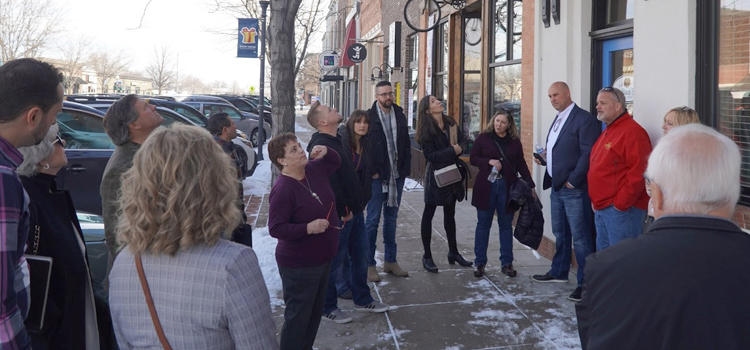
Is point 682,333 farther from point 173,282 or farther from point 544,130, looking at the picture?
point 544,130

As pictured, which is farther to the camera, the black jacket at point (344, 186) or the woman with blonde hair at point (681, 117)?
the black jacket at point (344, 186)

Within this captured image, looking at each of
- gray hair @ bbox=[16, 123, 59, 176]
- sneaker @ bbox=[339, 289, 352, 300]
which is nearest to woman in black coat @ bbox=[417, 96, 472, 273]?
sneaker @ bbox=[339, 289, 352, 300]

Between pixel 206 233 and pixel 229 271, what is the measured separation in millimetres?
147

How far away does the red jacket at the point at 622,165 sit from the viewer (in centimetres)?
469

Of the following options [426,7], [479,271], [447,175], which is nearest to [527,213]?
[479,271]

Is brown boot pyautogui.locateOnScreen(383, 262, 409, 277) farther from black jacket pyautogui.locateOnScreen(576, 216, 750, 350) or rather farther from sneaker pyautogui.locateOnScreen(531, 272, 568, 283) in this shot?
black jacket pyautogui.locateOnScreen(576, 216, 750, 350)

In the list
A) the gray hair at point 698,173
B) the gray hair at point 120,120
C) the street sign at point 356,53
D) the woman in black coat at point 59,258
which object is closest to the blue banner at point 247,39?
the street sign at point 356,53

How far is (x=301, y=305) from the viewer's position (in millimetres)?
3727

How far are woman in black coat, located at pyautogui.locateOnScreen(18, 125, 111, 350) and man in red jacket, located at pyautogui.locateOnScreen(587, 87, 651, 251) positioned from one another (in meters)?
3.88

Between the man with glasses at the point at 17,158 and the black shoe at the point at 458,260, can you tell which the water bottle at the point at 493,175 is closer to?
the black shoe at the point at 458,260

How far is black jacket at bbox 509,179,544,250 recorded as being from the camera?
597 cm

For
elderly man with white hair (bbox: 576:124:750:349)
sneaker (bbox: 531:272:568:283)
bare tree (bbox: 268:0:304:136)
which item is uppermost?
bare tree (bbox: 268:0:304:136)

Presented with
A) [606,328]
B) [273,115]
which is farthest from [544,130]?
[606,328]

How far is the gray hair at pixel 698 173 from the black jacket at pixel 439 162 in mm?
4319
